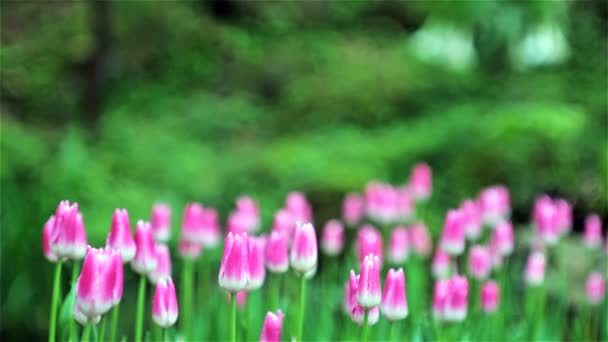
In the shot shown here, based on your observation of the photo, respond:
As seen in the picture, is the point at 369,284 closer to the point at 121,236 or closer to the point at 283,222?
the point at 121,236

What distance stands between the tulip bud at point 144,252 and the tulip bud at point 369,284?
0.45 metres

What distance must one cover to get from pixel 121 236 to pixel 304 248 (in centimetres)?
32

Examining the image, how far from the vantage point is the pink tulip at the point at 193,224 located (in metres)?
1.96

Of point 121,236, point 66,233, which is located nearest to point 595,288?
point 121,236

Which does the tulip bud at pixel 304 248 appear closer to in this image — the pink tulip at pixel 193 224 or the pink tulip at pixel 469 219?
the pink tulip at pixel 193 224

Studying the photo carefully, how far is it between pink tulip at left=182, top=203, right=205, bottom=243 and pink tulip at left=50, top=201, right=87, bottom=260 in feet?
1.88

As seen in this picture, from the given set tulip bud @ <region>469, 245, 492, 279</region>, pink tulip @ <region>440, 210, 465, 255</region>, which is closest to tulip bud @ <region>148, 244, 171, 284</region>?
pink tulip @ <region>440, 210, 465, 255</region>

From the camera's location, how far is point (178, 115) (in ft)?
18.5

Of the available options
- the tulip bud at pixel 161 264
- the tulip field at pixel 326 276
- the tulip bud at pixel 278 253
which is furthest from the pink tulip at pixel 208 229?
the tulip bud at pixel 278 253

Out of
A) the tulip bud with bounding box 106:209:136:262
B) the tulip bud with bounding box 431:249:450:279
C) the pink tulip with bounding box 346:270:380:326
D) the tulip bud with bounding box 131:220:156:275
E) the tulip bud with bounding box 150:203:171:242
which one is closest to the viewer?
the pink tulip with bounding box 346:270:380:326

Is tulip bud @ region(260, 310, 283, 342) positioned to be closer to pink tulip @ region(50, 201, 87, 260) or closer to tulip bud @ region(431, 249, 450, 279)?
pink tulip @ region(50, 201, 87, 260)

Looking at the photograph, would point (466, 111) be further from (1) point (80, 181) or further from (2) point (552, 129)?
(1) point (80, 181)

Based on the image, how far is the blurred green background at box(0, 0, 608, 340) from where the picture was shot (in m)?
3.68

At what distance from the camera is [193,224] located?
1.97 meters
